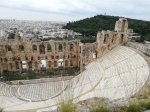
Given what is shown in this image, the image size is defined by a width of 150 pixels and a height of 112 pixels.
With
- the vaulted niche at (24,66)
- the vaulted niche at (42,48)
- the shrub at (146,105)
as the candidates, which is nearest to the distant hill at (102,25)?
the vaulted niche at (42,48)

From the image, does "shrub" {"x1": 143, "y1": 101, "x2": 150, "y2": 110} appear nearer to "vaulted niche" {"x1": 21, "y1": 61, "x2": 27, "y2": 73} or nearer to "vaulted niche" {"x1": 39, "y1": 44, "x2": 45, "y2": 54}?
"vaulted niche" {"x1": 21, "y1": 61, "x2": 27, "y2": 73}

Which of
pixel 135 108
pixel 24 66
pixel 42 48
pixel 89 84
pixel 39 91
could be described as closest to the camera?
pixel 135 108

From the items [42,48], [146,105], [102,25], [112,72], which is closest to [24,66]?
[42,48]

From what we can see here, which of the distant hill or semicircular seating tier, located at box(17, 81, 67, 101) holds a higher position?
the distant hill

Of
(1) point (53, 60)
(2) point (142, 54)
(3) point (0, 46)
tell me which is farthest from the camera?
(1) point (53, 60)

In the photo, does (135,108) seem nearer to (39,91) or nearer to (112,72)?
(112,72)

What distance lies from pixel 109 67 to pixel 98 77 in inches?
96.9

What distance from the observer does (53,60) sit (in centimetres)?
3084

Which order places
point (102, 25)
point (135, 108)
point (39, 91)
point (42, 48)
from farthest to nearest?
1. point (102, 25)
2. point (42, 48)
3. point (39, 91)
4. point (135, 108)

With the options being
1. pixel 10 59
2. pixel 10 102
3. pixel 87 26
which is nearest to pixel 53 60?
pixel 10 59

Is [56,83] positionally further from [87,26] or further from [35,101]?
[87,26]

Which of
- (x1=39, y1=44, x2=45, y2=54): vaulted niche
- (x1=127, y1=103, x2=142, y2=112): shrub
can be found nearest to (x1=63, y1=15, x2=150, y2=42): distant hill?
(x1=39, y1=44, x2=45, y2=54): vaulted niche

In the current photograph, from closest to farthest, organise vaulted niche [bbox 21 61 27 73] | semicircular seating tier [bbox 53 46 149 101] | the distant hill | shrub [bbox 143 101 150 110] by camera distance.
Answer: shrub [bbox 143 101 150 110], semicircular seating tier [bbox 53 46 149 101], vaulted niche [bbox 21 61 27 73], the distant hill

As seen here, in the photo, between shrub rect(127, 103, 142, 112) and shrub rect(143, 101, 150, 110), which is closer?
shrub rect(127, 103, 142, 112)
